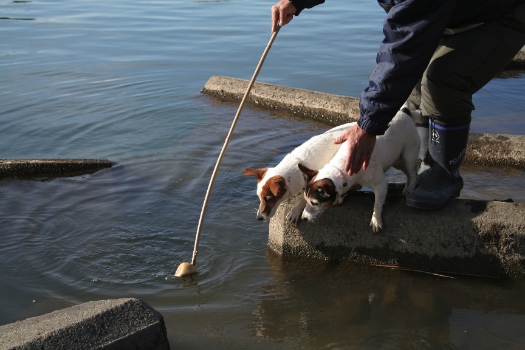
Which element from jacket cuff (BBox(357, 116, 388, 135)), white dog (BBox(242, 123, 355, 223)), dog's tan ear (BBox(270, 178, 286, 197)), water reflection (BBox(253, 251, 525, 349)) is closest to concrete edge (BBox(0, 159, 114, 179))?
white dog (BBox(242, 123, 355, 223))

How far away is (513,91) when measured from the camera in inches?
428

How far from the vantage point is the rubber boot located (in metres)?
5.11

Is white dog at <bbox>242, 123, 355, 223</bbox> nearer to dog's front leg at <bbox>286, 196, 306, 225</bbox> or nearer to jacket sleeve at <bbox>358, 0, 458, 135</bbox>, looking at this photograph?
dog's front leg at <bbox>286, 196, 306, 225</bbox>

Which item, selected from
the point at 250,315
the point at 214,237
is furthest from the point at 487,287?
the point at 214,237

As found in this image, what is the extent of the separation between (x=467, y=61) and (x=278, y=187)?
156 centimetres

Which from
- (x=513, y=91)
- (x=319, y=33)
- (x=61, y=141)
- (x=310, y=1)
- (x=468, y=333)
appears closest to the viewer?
(x=468, y=333)

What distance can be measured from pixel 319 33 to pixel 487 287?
1093 cm

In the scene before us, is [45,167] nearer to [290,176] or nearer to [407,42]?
[290,176]

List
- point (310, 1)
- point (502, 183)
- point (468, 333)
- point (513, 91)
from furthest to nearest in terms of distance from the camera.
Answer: point (513, 91), point (502, 183), point (310, 1), point (468, 333)

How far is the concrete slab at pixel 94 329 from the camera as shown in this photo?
12.5 feet

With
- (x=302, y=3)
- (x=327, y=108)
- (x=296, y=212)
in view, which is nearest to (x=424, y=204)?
(x=296, y=212)

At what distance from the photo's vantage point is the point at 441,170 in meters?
5.28

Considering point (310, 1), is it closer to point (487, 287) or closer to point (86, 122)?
point (487, 287)

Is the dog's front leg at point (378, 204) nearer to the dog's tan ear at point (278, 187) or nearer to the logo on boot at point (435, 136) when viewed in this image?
the logo on boot at point (435, 136)
